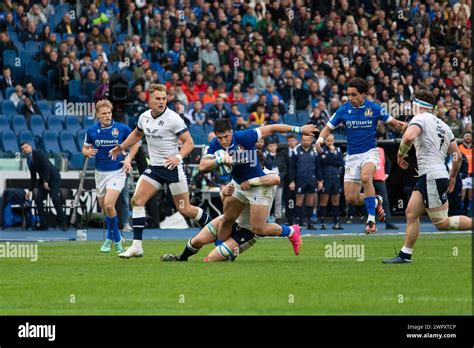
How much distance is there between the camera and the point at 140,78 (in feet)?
117

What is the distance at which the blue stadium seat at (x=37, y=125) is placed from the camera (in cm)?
3406

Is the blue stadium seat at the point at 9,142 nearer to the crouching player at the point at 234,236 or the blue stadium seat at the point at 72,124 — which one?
the blue stadium seat at the point at 72,124

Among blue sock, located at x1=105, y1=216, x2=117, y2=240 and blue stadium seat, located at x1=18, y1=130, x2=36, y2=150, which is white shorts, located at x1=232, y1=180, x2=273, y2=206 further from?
blue stadium seat, located at x1=18, y1=130, x2=36, y2=150

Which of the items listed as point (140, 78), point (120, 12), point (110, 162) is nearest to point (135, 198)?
point (110, 162)

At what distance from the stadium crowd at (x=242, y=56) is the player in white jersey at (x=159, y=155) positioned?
12.2 metres

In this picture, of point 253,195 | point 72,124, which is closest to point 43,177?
point 72,124

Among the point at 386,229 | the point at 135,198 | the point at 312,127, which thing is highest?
the point at 312,127

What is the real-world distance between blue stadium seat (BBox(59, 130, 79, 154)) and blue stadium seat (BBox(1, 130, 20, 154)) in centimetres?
136

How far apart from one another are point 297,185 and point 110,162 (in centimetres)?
1157

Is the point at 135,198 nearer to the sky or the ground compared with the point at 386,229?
nearer to the sky

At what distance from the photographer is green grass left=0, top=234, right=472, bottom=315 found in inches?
495

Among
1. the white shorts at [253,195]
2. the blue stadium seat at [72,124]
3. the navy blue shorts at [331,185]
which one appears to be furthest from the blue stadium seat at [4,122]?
the white shorts at [253,195]

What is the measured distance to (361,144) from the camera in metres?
23.0

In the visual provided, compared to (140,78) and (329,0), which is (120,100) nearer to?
(140,78)
